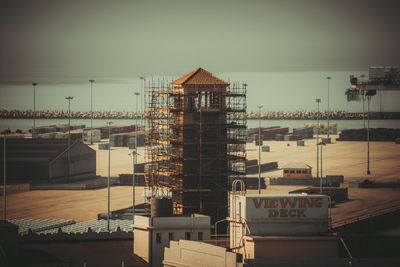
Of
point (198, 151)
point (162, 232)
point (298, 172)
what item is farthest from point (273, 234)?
point (298, 172)

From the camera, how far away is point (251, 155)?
416 ft

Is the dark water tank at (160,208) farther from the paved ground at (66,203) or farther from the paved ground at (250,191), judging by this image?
the paved ground at (250,191)

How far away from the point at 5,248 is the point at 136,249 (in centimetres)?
833

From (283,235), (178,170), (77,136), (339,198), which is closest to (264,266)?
(283,235)

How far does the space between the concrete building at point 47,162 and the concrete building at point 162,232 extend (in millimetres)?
47944

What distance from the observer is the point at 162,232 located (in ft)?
144

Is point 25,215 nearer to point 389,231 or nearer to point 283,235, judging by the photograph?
point 389,231

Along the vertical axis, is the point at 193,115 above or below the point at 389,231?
above

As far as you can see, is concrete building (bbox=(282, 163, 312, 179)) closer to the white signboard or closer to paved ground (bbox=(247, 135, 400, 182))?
paved ground (bbox=(247, 135, 400, 182))

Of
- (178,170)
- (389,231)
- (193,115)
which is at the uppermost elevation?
(193,115)

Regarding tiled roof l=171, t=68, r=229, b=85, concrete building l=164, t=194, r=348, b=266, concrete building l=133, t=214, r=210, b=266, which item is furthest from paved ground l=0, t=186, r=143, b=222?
concrete building l=164, t=194, r=348, b=266

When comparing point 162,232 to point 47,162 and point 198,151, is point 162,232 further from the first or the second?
point 47,162

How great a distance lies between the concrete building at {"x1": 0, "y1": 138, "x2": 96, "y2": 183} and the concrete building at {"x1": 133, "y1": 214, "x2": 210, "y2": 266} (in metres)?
47.9

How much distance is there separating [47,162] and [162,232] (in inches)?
1933
